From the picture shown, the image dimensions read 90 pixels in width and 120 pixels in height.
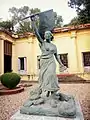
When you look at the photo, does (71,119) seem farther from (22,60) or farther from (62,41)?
(22,60)

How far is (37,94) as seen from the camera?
3764 millimetres

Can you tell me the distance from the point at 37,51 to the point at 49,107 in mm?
12724

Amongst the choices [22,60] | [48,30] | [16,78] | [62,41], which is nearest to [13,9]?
[22,60]

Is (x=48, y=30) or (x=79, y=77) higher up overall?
(x=48, y=30)

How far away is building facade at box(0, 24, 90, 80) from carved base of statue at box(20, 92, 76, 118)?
10.5 meters

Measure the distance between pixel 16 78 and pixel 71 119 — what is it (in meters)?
6.35

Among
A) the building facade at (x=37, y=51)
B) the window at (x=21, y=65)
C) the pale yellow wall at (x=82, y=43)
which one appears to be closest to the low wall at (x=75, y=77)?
the building facade at (x=37, y=51)

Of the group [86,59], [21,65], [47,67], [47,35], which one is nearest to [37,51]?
[21,65]

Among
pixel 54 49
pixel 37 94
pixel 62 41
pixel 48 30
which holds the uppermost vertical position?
pixel 62 41

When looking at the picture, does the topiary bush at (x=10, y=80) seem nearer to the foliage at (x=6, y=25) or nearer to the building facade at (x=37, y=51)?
the building facade at (x=37, y=51)

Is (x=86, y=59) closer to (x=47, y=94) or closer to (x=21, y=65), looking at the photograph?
(x=21, y=65)

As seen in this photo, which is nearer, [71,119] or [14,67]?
[71,119]

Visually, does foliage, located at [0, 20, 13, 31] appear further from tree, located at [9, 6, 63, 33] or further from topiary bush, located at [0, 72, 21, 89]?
topiary bush, located at [0, 72, 21, 89]

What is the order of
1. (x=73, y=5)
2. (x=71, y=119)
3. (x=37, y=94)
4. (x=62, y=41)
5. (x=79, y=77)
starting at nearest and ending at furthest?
1. (x=71, y=119)
2. (x=37, y=94)
3. (x=73, y=5)
4. (x=79, y=77)
5. (x=62, y=41)
